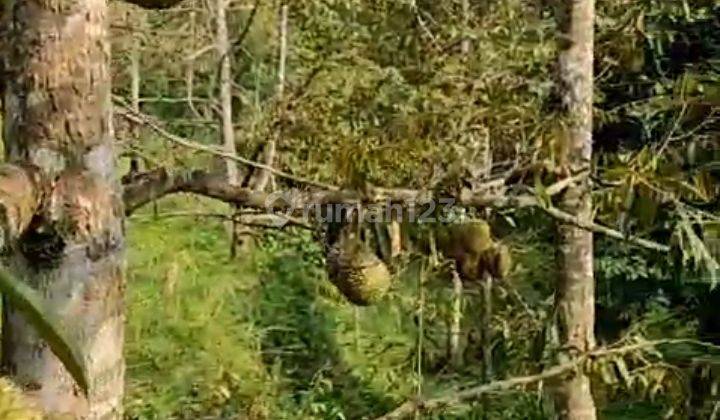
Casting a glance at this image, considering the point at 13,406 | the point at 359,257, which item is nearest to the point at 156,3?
the point at 13,406

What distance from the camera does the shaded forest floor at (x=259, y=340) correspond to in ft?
11.6

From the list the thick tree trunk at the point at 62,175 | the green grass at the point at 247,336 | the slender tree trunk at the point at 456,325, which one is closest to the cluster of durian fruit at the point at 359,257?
the thick tree trunk at the point at 62,175

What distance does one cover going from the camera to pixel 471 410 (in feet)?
11.9

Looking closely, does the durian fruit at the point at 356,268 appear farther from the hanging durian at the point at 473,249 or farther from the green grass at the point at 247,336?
the green grass at the point at 247,336

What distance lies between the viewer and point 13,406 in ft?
0.69

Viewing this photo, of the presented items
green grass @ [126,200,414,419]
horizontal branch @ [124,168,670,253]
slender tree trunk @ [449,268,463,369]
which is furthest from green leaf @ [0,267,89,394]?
slender tree trunk @ [449,268,463,369]

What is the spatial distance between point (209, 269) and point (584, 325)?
9.67 ft

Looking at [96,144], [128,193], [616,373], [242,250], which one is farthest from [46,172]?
[242,250]

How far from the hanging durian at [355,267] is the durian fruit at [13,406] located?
1.04 meters

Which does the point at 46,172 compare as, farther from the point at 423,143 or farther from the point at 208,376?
the point at 208,376

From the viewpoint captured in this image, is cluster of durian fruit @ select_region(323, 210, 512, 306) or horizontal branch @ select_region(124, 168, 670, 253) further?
cluster of durian fruit @ select_region(323, 210, 512, 306)

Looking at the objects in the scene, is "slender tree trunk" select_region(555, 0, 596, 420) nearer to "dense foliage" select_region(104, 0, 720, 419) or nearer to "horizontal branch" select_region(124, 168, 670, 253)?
"dense foliage" select_region(104, 0, 720, 419)

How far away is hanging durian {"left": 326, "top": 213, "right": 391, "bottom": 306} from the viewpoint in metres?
1.31

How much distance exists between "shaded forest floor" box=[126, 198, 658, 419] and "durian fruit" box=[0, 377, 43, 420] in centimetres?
282
